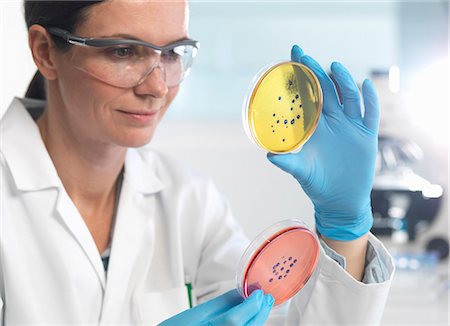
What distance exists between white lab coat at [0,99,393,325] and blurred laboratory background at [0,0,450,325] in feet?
1.78

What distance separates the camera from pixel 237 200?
115 inches

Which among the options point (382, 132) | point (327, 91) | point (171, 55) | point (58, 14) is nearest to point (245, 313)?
point (327, 91)

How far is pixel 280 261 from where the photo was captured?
→ 1423mm

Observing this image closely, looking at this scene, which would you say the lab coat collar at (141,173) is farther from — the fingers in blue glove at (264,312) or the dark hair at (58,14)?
the fingers in blue glove at (264,312)

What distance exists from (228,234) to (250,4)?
8.96ft

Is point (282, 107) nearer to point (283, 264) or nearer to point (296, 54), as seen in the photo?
point (296, 54)

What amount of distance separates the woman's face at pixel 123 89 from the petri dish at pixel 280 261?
45cm

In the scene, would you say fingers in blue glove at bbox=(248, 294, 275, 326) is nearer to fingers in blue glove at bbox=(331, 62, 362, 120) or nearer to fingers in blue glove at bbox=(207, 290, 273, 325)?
fingers in blue glove at bbox=(207, 290, 273, 325)

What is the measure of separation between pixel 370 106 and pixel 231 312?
0.55 m

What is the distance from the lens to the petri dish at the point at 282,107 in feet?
4.44

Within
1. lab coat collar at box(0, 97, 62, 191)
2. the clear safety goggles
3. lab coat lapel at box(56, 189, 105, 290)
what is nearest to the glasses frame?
the clear safety goggles

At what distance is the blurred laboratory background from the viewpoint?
2502 millimetres

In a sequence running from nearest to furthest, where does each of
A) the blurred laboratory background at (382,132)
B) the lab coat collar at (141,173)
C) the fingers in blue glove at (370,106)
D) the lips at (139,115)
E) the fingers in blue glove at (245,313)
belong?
the fingers in blue glove at (245,313) → the fingers in blue glove at (370,106) → the lips at (139,115) → the lab coat collar at (141,173) → the blurred laboratory background at (382,132)

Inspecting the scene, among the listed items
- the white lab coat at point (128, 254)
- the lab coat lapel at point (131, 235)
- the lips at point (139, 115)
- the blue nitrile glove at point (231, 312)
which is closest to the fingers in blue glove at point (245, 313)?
the blue nitrile glove at point (231, 312)
